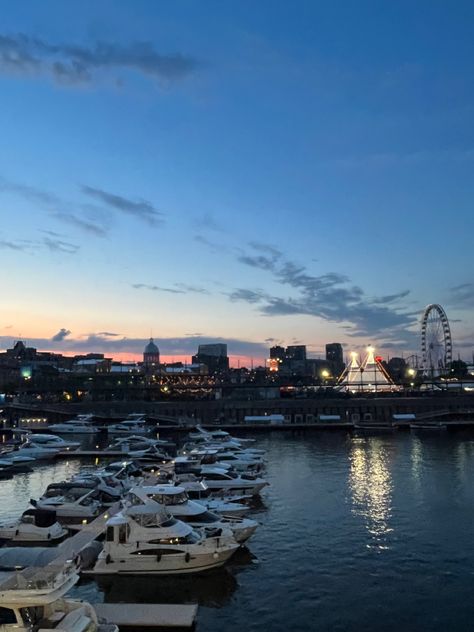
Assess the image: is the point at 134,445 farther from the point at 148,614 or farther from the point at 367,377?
the point at 367,377

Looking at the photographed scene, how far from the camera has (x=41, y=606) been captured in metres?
18.7

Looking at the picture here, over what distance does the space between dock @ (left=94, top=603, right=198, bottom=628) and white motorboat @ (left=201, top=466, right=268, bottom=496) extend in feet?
70.9

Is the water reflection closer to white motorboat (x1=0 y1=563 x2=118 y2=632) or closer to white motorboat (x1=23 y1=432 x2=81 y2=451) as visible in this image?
white motorboat (x1=0 y1=563 x2=118 y2=632)

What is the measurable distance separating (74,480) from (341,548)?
22.8m

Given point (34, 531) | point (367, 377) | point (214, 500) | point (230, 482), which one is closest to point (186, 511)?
point (214, 500)

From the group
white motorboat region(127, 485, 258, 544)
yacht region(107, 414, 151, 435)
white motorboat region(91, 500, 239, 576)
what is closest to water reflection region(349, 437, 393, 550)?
white motorboat region(127, 485, 258, 544)

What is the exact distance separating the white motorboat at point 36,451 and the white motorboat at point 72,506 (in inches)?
1253

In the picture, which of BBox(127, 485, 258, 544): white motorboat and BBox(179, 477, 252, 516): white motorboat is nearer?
BBox(127, 485, 258, 544): white motorboat

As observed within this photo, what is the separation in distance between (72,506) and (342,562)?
765 inches

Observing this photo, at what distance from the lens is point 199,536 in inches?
1186

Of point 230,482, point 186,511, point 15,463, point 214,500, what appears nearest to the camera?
point 186,511

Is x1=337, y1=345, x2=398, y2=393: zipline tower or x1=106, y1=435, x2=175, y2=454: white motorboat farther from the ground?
x1=337, y1=345, x2=398, y2=393: zipline tower

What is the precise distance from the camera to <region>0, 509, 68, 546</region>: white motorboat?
3466 cm

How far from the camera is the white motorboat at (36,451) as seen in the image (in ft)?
234
